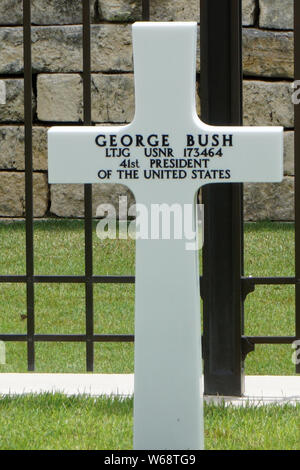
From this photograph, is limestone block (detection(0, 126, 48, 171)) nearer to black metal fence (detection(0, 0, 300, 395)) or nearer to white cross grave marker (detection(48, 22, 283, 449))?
black metal fence (detection(0, 0, 300, 395))

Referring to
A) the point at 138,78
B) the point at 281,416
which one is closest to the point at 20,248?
the point at 281,416

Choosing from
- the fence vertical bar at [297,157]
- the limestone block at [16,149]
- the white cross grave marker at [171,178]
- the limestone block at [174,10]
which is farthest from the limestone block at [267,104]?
the white cross grave marker at [171,178]

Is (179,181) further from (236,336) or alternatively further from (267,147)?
(236,336)

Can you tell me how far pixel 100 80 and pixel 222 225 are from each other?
12.5 feet

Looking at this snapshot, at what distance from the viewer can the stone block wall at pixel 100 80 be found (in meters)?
7.65

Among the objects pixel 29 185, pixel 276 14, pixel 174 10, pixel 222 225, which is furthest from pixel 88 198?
pixel 276 14

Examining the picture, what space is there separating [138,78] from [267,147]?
1.50 feet

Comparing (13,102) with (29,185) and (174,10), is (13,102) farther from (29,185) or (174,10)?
(29,185)

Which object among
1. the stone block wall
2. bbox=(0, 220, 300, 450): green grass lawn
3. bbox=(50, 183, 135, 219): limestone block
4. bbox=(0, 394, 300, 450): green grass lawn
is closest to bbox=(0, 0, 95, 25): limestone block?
the stone block wall

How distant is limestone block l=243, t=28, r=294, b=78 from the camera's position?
7727 millimetres

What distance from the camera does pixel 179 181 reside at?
3.10 metres

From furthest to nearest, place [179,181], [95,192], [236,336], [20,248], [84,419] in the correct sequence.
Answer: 1. [95,192]
2. [20,248]
3. [236,336]
4. [84,419]
5. [179,181]

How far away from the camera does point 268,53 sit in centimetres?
775

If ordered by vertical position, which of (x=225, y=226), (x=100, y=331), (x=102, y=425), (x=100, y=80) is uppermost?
(x=100, y=80)
